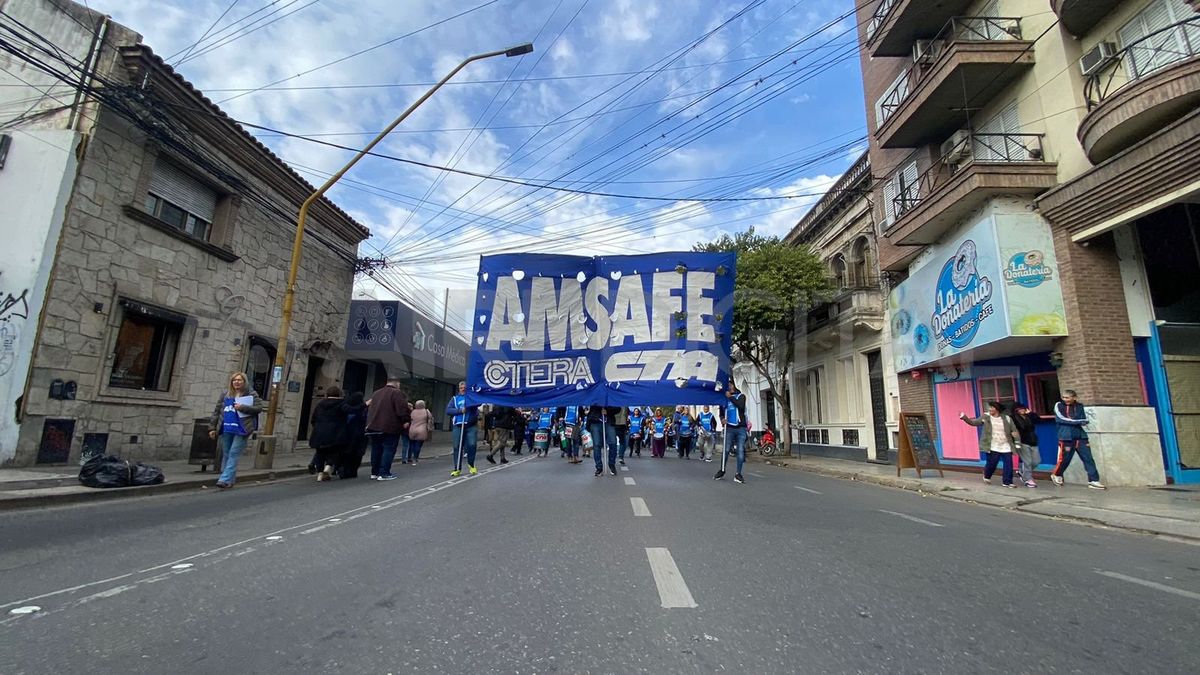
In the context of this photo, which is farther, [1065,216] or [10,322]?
[1065,216]

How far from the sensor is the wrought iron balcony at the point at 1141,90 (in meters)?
8.59

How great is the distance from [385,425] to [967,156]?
1467 cm

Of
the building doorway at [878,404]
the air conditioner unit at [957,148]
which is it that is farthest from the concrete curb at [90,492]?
the building doorway at [878,404]

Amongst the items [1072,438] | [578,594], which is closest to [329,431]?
[578,594]

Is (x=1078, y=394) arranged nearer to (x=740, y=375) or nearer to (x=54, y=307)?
(x=54, y=307)

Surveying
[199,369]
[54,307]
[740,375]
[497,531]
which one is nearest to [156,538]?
[497,531]

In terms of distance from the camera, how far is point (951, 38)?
552 inches

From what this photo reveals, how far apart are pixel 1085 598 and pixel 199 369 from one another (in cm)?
1463

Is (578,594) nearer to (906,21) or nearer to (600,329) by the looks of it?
(600,329)

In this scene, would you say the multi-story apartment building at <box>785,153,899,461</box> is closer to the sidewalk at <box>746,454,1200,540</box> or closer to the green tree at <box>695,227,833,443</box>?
the green tree at <box>695,227,833,443</box>

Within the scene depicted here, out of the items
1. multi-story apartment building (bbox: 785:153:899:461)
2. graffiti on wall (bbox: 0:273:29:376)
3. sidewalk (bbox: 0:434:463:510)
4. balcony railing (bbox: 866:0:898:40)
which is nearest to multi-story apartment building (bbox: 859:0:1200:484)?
balcony railing (bbox: 866:0:898:40)

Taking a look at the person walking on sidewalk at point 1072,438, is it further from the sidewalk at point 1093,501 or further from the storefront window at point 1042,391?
the storefront window at point 1042,391

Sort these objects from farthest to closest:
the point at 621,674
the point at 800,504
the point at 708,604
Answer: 1. the point at 800,504
2. the point at 708,604
3. the point at 621,674

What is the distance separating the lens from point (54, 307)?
926cm
